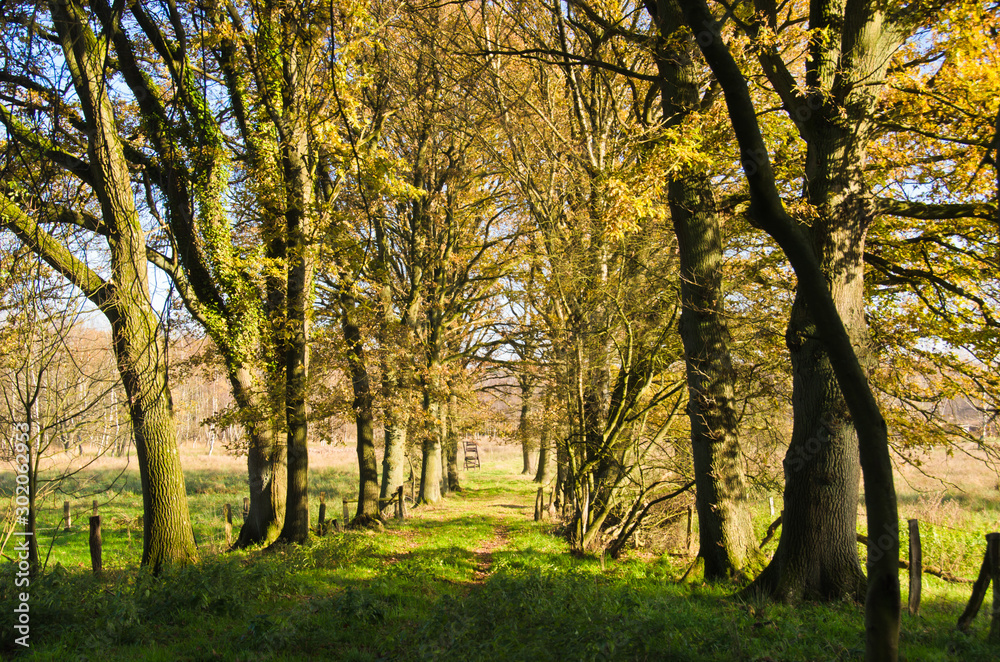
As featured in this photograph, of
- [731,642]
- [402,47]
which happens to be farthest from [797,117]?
[402,47]

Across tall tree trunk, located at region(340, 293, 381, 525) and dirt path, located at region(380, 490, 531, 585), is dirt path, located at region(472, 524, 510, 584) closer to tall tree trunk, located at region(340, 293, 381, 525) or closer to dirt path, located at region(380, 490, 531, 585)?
dirt path, located at region(380, 490, 531, 585)

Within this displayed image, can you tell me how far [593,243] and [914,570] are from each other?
6660mm

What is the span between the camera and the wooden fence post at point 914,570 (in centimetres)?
550

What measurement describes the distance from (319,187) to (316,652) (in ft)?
33.6

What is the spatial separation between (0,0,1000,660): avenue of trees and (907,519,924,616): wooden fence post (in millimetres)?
509

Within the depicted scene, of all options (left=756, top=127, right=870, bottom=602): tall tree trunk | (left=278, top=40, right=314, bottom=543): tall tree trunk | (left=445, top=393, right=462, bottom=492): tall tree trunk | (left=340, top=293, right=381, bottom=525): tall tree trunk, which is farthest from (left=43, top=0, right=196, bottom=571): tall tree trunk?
(left=445, top=393, right=462, bottom=492): tall tree trunk

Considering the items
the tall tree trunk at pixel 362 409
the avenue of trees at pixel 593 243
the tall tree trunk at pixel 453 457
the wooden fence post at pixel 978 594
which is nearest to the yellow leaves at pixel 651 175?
the avenue of trees at pixel 593 243

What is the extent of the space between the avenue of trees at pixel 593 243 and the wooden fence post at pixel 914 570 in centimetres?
51

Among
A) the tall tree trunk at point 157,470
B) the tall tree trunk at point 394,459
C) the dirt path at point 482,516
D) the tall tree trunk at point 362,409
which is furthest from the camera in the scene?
the tall tree trunk at point 394,459

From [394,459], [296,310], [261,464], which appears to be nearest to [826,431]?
[296,310]

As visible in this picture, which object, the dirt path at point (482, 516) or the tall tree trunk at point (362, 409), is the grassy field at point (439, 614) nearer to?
the dirt path at point (482, 516)

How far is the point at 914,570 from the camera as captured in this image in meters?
5.65

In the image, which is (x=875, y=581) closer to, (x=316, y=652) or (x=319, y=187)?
(x=316, y=652)

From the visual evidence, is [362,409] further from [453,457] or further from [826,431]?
[453,457]
